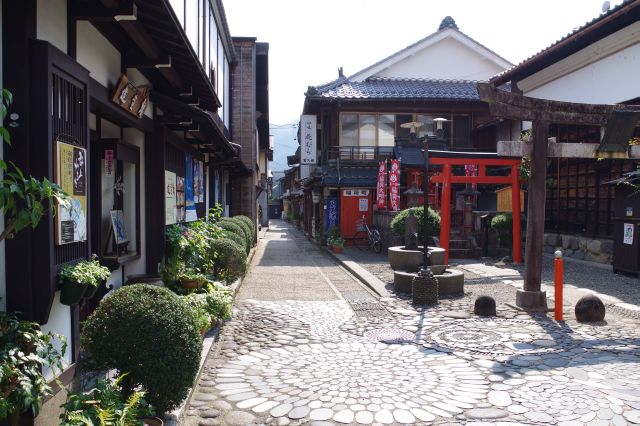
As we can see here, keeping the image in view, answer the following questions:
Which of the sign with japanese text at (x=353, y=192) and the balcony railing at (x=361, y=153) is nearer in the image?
the sign with japanese text at (x=353, y=192)

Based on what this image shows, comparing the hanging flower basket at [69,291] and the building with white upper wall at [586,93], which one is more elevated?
the building with white upper wall at [586,93]

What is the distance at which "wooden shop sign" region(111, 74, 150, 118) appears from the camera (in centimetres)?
A: 637

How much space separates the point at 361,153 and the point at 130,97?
855 inches

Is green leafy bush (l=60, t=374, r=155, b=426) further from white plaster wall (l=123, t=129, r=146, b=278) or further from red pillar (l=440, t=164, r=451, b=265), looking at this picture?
red pillar (l=440, t=164, r=451, b=265)

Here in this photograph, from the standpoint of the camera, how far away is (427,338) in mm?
8266

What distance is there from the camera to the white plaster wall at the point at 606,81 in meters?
14.7

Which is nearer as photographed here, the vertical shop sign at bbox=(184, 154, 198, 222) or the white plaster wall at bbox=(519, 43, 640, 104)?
the vertical shop sign at bbox=(184, 154, 198, 222)

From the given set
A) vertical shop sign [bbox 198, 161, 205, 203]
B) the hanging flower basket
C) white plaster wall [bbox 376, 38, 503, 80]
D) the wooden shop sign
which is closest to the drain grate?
vertical shop sign [bbox 198, 161, 205, 203]

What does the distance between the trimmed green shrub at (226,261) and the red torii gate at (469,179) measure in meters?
8.41

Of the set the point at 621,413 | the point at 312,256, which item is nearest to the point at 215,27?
the point at 312,256

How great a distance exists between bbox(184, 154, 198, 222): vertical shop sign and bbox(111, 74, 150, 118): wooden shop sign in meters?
4.24

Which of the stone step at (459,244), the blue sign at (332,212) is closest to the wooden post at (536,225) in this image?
the stone step at (459,244)

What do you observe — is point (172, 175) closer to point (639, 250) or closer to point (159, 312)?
point (159, 312)

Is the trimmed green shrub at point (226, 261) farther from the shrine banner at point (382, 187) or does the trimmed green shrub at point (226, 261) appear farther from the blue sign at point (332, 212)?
the blue sign at point (332, 212)
